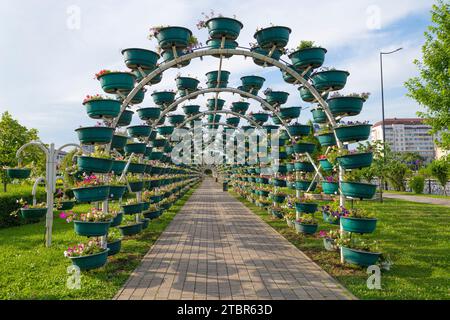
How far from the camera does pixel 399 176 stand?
31172 millimetres

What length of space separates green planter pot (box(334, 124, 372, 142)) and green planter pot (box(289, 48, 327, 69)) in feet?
6.56

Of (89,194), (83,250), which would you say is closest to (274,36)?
(89,194)

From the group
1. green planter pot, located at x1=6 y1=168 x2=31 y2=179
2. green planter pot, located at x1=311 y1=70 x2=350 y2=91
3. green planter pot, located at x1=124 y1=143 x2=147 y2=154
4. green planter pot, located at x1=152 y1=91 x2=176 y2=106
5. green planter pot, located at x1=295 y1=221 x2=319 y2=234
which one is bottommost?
green planter pot, located at x1=295 y1=221 x2=319 y2=234

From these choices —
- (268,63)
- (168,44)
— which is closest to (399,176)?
(268,63)

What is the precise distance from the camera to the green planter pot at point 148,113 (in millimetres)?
→ 9781

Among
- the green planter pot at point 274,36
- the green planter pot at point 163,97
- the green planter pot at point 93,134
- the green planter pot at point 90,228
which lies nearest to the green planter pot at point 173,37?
the green planter pot at point 274,36

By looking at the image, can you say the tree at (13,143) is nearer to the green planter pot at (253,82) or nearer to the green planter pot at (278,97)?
the green planter pot at (253,82)

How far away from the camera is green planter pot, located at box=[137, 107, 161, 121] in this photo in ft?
32.1

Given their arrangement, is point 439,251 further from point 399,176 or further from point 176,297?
point 399,176

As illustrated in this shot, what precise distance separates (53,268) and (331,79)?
689 cm

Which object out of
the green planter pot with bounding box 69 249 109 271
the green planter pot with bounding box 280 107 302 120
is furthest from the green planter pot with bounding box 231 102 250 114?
the green planter pot with bounding box 69 249 109 271

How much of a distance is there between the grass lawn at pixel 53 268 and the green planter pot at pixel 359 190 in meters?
4.40

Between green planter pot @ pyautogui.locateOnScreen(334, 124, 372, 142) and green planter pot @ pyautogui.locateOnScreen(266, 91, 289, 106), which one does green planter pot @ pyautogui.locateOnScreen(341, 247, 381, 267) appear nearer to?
green planter pot @ pyautogui.locateOnScreen(334, 124, 372, 142)

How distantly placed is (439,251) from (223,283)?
5.70 metres
